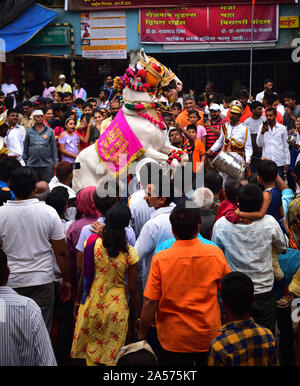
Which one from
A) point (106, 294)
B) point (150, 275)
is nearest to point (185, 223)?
point (150, 275)

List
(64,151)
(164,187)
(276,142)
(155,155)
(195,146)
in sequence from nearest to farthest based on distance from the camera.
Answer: (164,187) → (155,155) → (195,146) → (276,142) → (64,151)

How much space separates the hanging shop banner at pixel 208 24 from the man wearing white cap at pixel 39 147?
759 cm

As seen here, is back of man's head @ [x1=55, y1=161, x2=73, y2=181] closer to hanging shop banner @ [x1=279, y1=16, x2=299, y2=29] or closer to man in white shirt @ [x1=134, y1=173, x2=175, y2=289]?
man in white shirt @ [x1=134, y1=173, x2=175, y2=289]

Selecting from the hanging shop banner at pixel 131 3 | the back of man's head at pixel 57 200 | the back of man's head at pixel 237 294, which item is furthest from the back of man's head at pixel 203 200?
the hanging shop banner at pixel 131 3

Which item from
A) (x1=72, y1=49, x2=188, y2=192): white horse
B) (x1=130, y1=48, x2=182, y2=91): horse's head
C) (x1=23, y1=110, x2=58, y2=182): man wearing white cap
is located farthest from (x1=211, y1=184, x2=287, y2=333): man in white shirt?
(x1=23, y1=110, x2=58, y2=182): man wearing white cap

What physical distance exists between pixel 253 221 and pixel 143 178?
1128 millimetres

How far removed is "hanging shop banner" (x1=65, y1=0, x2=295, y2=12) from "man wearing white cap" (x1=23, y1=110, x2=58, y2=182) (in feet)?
A: 25.2

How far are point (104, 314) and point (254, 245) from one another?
43.5 inches

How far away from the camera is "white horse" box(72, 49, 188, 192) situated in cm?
605

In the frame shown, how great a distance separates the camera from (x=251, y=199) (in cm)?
352

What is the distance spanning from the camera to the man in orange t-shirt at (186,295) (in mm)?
2998

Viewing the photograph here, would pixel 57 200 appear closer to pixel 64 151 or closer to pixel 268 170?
pixel 268 170

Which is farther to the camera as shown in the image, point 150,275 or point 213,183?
point 213,183
